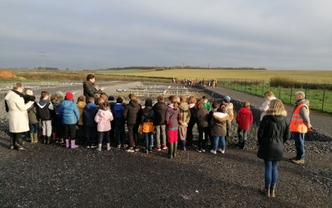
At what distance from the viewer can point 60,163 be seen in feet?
19.9

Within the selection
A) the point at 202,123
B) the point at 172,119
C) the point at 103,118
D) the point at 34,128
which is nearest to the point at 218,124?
the point at 202,123

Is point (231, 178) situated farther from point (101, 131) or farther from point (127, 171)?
point (101, 131)

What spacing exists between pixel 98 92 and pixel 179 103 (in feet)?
9.03

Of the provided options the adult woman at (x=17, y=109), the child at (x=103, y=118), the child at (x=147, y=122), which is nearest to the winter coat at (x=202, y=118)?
the child at (x=147, y=122)

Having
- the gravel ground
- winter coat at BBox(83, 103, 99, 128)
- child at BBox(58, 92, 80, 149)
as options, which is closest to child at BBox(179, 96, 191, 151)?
the gravel ground

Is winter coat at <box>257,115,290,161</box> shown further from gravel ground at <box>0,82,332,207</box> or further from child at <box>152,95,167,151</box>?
child at <box>152,95,167,151</box>

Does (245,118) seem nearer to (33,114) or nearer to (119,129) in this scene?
(119,129)

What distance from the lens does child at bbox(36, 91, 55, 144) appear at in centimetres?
725

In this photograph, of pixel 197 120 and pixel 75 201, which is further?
pixel 197 120

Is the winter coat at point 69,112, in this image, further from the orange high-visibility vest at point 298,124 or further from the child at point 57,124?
the orange high-visibility vest at point 298,124

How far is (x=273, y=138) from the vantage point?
454 cm

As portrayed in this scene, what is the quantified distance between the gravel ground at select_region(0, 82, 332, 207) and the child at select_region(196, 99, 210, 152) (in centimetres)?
40

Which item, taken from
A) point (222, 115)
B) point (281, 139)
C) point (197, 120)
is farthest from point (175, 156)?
point (281, 139)

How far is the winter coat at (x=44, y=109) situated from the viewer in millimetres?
7230
